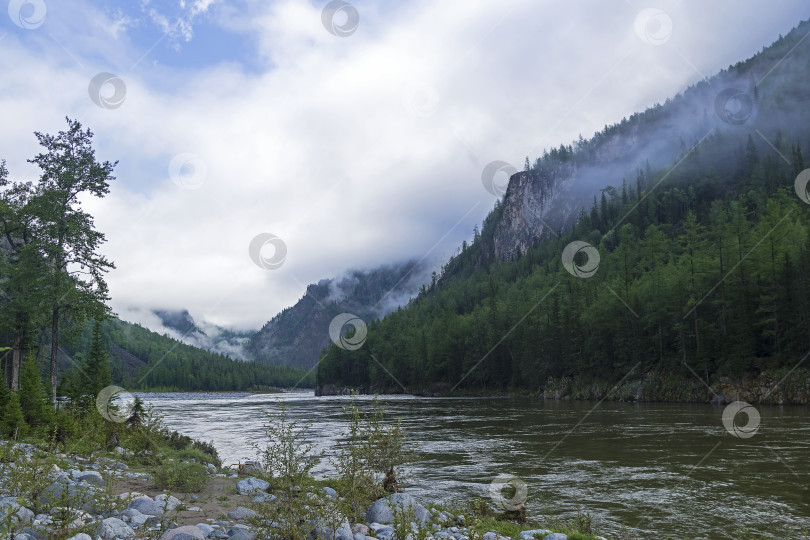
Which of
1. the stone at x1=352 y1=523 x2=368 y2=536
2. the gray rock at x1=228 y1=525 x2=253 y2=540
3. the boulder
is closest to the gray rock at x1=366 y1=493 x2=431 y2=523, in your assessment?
the stone at x1=352 y1=523 x2=368 y2=536

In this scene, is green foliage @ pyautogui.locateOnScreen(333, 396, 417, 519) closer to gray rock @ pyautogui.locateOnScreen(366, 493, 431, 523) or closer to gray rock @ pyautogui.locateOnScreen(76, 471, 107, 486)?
gray rock @ pyautogui.locateOnScreen(366, 493, 431, 523)

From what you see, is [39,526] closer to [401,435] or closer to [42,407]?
[401,435]

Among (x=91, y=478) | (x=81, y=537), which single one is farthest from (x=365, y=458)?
(x=81, y=537)

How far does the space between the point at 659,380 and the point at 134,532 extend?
223ft

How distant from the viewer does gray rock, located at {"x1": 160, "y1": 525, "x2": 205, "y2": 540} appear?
8227 mm

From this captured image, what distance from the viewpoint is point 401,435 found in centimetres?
1405

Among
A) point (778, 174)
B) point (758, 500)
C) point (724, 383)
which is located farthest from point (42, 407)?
point (778, 174)

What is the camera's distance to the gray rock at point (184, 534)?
8227 mm

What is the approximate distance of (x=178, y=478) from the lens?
13484 mm

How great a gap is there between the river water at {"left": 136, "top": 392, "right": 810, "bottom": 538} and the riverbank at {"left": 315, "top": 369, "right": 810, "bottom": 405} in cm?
1729

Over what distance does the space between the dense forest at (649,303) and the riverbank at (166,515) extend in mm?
57420

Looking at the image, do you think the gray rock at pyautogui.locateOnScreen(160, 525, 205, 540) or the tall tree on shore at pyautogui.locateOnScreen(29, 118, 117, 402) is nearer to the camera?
Answer: the gray rock at pyautogui.locateOnScreen(160, 525, 205, 540)

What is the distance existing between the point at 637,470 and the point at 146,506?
16.5 metres

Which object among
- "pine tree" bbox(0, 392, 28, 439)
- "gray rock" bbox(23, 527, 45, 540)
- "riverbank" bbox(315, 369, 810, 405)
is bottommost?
"riverbank" bbox(315, 369, 810, 405)
